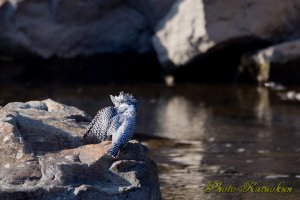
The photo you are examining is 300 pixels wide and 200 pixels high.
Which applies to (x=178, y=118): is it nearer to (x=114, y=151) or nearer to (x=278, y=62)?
(x=278, y=62)

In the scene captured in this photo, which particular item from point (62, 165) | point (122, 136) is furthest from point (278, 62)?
point (62, 165)

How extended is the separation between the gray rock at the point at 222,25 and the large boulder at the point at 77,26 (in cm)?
53

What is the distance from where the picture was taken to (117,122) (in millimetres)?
3621

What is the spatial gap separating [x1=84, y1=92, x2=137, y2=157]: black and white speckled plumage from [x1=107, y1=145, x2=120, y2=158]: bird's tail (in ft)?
0.11

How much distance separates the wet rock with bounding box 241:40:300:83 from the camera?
807 cm

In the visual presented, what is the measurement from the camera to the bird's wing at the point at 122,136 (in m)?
3.40

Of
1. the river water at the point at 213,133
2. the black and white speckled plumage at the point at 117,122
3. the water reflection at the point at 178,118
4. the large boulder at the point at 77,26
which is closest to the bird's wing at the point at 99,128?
the black and white speckled plumage at the point at 117,122

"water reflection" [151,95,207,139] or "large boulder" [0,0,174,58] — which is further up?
"large boulder" [0,0,174,58]

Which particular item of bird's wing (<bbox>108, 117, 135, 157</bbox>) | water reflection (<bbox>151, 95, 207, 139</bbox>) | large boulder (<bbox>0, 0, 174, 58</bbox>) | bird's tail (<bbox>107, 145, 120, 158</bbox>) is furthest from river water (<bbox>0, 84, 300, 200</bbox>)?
bird's tail (<bbox>107, 145, 120, 158</bbox>)

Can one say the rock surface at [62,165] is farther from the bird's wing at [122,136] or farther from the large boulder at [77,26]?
the large boulder at [77,26]

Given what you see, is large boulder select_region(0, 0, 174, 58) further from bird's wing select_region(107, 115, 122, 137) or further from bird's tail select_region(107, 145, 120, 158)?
bird's tail select_region(107, 145, 120, 158)

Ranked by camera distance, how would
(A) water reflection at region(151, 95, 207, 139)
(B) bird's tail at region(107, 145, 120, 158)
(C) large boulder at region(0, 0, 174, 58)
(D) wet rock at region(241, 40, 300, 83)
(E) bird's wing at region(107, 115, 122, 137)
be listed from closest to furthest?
(B) bird's tail at region(107, 145, 120, 158), (E) bird's wing at region(107, 115, 122, 137), (A) water reflection at region(151, 95, 207, 139), (D) wet rock at region(241, 40, 300, 83), (C) large boulder at region(0, 0, 174, 58)

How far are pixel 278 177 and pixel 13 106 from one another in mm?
1508

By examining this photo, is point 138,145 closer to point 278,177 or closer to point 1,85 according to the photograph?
point 278,177
